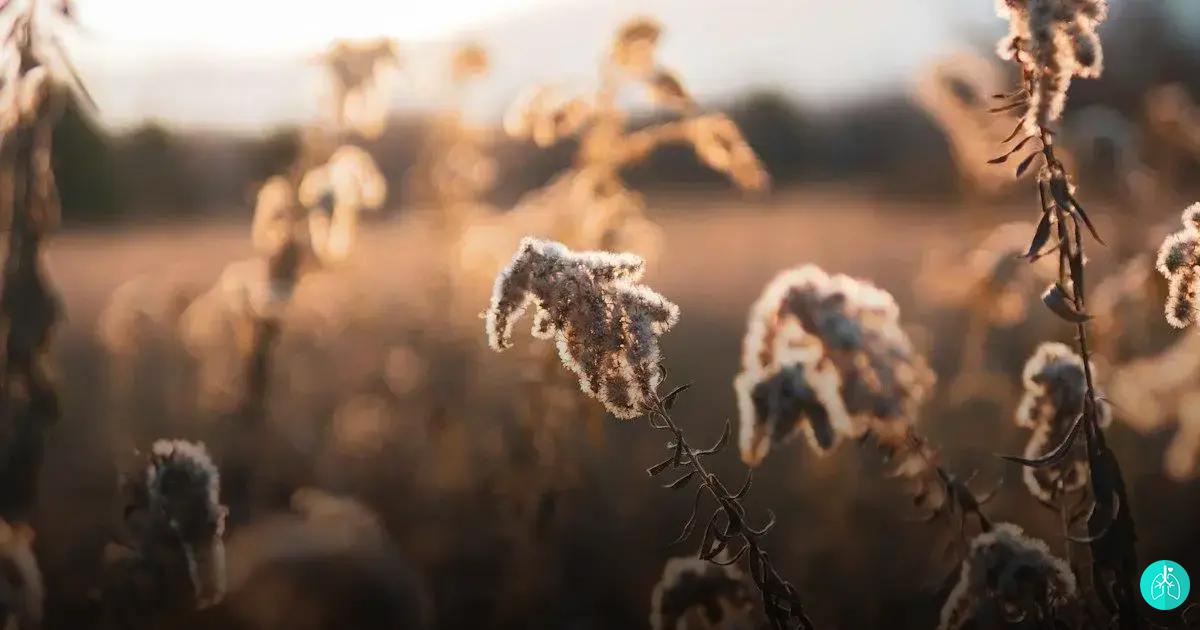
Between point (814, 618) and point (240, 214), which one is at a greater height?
point (240, 214)

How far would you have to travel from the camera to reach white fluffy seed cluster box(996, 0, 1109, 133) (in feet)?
2.21

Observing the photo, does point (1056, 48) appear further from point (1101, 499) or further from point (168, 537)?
point (168, 537)

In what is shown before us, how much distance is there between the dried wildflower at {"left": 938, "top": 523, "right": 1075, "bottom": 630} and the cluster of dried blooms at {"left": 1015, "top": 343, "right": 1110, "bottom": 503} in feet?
0.22

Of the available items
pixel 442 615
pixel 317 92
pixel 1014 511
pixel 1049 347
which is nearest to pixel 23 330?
pixel 317 92

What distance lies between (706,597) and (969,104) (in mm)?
853

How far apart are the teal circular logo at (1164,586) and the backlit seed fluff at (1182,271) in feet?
1.21

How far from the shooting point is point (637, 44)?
1.17 metres

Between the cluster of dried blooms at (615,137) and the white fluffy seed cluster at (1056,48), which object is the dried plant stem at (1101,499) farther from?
the cluster of dried blooms at (615,137)

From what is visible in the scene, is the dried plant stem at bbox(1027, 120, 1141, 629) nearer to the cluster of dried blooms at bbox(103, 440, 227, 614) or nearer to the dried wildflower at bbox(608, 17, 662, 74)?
the dried wildflower at bbox(608, 17, 662, 74)

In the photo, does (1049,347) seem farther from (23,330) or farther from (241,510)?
(241,510)

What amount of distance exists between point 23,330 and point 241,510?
0.52m

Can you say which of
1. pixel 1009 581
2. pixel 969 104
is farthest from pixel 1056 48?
pixel 969 104

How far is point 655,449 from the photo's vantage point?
1.84 m

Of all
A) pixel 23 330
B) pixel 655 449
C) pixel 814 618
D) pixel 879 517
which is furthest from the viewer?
→ pixel 655 449
